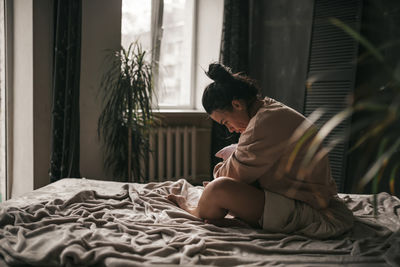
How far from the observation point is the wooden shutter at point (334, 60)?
288cm

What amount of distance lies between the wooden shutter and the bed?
4.03 feet

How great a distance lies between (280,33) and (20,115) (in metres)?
2.58

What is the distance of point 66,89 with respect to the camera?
284 centimetres

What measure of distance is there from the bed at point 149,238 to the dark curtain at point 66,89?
3.86 ft

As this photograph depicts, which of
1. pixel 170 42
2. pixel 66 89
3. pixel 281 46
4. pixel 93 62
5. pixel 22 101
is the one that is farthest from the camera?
pixel 170 42

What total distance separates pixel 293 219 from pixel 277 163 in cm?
24

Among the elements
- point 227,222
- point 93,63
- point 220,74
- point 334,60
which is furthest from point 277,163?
point 93,63

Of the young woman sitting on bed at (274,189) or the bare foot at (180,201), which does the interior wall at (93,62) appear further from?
the young woman sitting on bed at (274,189)

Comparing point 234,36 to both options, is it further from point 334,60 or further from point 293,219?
point 293,219

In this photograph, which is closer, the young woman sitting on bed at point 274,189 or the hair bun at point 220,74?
the young woman sitting on bed at point 274,189

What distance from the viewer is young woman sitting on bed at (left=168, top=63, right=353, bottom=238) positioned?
1.42 meters

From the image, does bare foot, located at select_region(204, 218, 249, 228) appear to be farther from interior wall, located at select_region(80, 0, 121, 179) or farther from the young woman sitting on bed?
interior wall, located at select_region(80, 0, 121, 179)

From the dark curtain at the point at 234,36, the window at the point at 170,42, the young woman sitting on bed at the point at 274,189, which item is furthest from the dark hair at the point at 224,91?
the window at the point at 170,42

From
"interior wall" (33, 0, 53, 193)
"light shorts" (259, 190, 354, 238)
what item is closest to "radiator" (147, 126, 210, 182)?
"interior wall" (33, 0, 53, 193)
